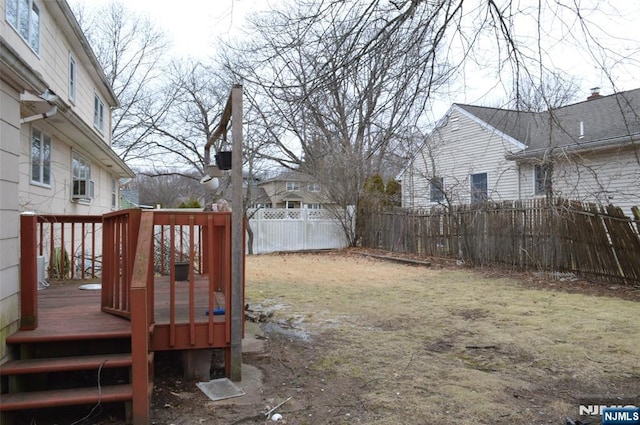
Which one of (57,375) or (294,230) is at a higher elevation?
(294,230)

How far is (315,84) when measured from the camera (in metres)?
4.61

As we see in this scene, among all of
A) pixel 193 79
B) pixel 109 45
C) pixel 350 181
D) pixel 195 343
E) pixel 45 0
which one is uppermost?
pixel 109 45

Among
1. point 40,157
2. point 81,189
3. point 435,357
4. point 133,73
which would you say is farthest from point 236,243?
point 133,73

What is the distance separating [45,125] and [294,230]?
10.2 m

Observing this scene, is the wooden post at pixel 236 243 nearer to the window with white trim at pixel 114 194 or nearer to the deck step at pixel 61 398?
the deck step at pixel 61 398

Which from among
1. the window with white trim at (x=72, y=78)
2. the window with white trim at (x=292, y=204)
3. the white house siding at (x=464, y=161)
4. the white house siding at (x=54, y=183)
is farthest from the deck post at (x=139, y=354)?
the window with white trim at (x=292, y=204)

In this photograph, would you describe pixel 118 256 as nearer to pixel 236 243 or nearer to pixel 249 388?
pixel 236 243

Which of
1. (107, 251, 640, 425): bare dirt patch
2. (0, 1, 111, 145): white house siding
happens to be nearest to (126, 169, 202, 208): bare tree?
(0, 1, 111, 145): white house siding

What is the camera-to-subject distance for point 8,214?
3070 mm

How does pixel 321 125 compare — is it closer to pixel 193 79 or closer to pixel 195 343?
pixel 195 343

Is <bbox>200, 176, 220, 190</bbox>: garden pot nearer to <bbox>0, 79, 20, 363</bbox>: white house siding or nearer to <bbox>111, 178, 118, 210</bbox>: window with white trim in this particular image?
<bbox>0, 79, 20, 363</bbox>: white house siding

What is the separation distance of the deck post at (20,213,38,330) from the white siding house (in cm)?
6

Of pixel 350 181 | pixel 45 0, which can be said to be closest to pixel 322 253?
pixel 350 181

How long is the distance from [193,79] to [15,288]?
2306 cm
